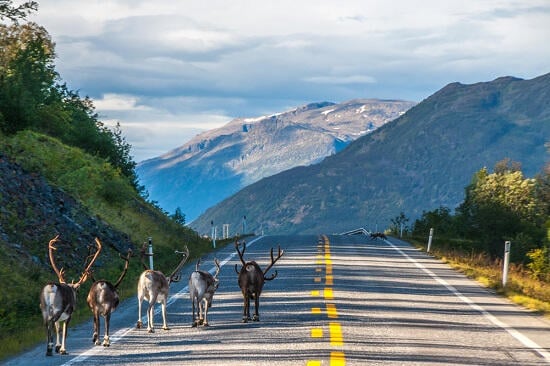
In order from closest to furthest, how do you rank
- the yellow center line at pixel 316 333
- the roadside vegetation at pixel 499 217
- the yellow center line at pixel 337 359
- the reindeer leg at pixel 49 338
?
the yellow center line at pixel 337 359 < the reindeer leg at pixel 49 338 < the yellow center line at pixel 316 333 < the roadside vegetation at pixel 499 217

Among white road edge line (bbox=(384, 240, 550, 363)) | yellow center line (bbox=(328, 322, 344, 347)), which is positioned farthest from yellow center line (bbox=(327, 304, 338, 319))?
white road edge line (bbox=(384, 240, 550, 363))

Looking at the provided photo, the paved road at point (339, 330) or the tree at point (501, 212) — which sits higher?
the tree at point (501, 212)

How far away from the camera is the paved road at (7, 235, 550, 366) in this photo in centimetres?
1185

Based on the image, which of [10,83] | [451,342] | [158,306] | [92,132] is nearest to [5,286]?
[158,306]

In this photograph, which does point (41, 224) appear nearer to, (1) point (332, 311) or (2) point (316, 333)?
(1) point (332, 311)

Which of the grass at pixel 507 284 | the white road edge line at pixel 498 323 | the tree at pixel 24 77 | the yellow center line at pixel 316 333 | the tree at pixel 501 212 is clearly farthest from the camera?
the tree at pixel 501 212

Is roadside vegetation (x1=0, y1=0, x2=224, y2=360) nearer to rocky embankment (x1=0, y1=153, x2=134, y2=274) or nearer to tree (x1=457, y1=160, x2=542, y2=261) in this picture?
rocky embankment (x1=0, y1=153, x2=134, y2=274)

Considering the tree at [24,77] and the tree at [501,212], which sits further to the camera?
the tree at [501,212]

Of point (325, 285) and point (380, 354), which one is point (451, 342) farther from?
point (325, 285)

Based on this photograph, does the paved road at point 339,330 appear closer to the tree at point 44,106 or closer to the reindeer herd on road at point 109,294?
the reindeer herd on road at point 109,294

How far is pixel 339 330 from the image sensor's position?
14.2m

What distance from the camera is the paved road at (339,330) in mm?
11852

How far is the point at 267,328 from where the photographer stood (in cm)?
1446

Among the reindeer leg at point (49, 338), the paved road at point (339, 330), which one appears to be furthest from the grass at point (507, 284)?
the reindeer leg at point (49, 338)
